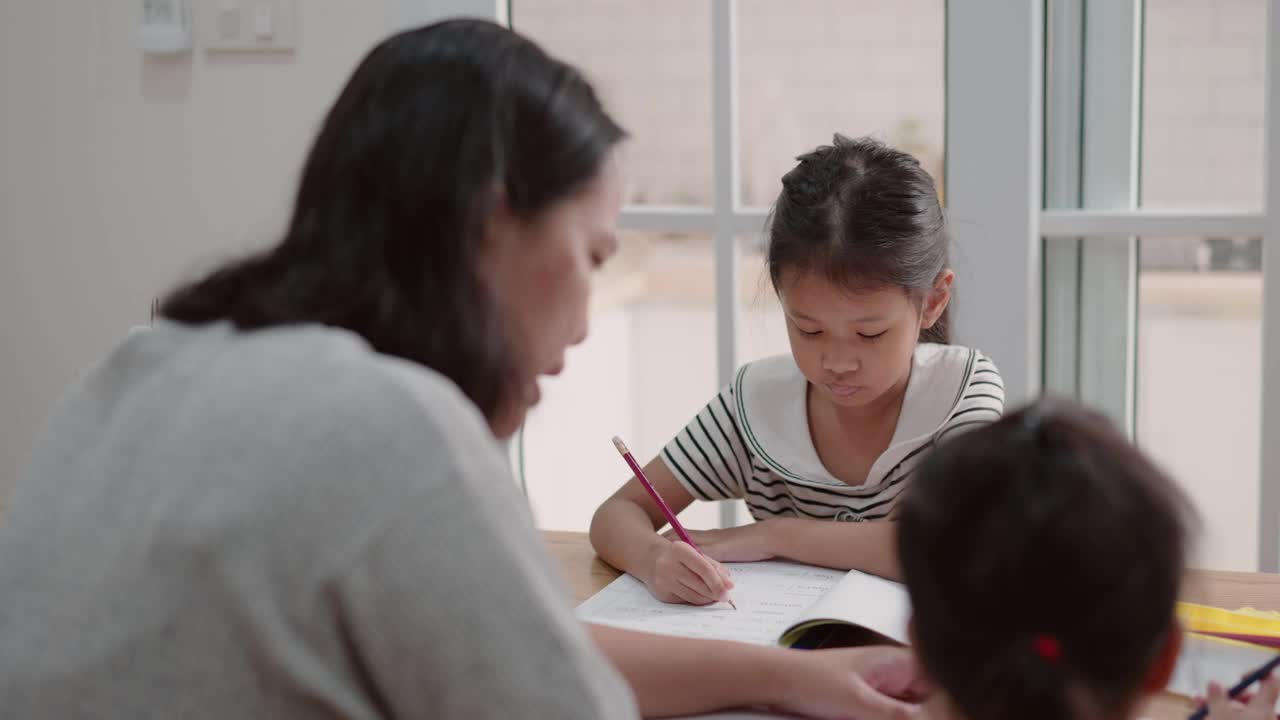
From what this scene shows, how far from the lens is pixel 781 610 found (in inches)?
46.5

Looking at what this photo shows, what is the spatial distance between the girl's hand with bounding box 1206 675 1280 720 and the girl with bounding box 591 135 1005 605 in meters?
0.44

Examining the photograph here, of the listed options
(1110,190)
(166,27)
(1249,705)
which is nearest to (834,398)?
(1249,705)

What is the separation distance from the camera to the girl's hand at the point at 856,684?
0.95 m

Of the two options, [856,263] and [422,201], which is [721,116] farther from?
[422,201]

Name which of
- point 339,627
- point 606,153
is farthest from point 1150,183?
point 339,627

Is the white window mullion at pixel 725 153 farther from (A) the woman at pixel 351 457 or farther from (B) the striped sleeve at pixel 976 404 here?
(A) the woman at pixel 351 457

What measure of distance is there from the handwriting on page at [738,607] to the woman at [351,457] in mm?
384

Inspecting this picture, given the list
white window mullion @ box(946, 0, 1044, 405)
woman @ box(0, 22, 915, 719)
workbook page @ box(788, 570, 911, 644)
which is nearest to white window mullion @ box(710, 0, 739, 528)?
white window mullion @ box(946, 0, 1044, 405)

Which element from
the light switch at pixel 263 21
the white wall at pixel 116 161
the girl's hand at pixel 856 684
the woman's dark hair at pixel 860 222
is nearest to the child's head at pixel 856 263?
the woman's dark hair at pixel 860 222

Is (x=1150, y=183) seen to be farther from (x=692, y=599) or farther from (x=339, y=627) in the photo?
(x=339, y=627)

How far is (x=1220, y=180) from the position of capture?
1942 mm

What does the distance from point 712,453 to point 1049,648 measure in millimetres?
943

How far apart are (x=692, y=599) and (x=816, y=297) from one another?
0.39m

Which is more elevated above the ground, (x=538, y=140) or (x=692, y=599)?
(x=538, y=140)
